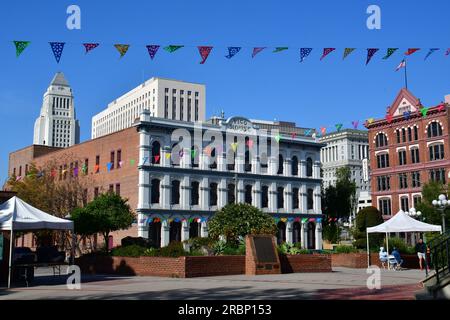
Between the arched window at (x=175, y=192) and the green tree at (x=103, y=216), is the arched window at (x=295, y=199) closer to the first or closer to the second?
the arched window at (x=175, y=192)

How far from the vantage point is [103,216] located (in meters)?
34.8

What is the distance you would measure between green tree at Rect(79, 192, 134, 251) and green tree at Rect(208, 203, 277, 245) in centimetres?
929

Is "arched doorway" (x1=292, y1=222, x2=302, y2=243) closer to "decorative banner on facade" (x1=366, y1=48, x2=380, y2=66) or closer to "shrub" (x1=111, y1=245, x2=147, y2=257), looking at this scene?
"shrub" (x1=111, y1=245, x2=147, y2=257)

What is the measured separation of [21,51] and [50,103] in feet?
511

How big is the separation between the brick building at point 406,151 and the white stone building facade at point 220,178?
12.0 metres

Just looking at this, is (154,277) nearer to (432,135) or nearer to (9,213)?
(9,213)

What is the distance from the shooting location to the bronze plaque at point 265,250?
24.4 m

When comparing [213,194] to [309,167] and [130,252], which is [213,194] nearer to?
[309,167]

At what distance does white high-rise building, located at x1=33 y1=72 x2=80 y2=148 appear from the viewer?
16638cm

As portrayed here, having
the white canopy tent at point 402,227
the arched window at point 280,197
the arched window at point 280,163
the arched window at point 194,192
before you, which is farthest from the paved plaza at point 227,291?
the arched window at point 280,163

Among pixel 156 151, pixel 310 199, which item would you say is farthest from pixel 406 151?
pixel 156 151

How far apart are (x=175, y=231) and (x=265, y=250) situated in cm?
2827

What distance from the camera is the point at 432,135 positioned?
210 feet
